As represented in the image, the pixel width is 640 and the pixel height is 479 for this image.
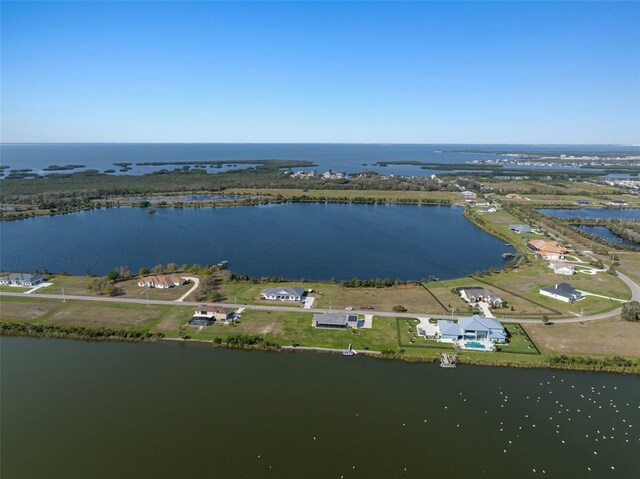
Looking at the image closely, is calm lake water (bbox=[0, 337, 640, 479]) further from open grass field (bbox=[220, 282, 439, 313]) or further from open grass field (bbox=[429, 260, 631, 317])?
open grass field (bbox=[429, 260, 631, 317])

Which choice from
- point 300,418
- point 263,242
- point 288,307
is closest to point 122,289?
point 288,307

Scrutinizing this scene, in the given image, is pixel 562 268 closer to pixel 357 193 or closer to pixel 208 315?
pixel 208 315

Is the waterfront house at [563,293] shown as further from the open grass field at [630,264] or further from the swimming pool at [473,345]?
the swimming pool at [473,345]

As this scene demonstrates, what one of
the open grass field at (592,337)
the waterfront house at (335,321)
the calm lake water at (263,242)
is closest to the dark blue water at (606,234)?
the calm lake water at (263,242)

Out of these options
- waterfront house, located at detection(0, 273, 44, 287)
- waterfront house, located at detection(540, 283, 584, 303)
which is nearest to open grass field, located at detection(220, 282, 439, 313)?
waterfront house, located at detection(540, 283, 584, 303)

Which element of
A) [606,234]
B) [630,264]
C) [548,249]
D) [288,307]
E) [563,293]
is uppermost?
[548,249]
